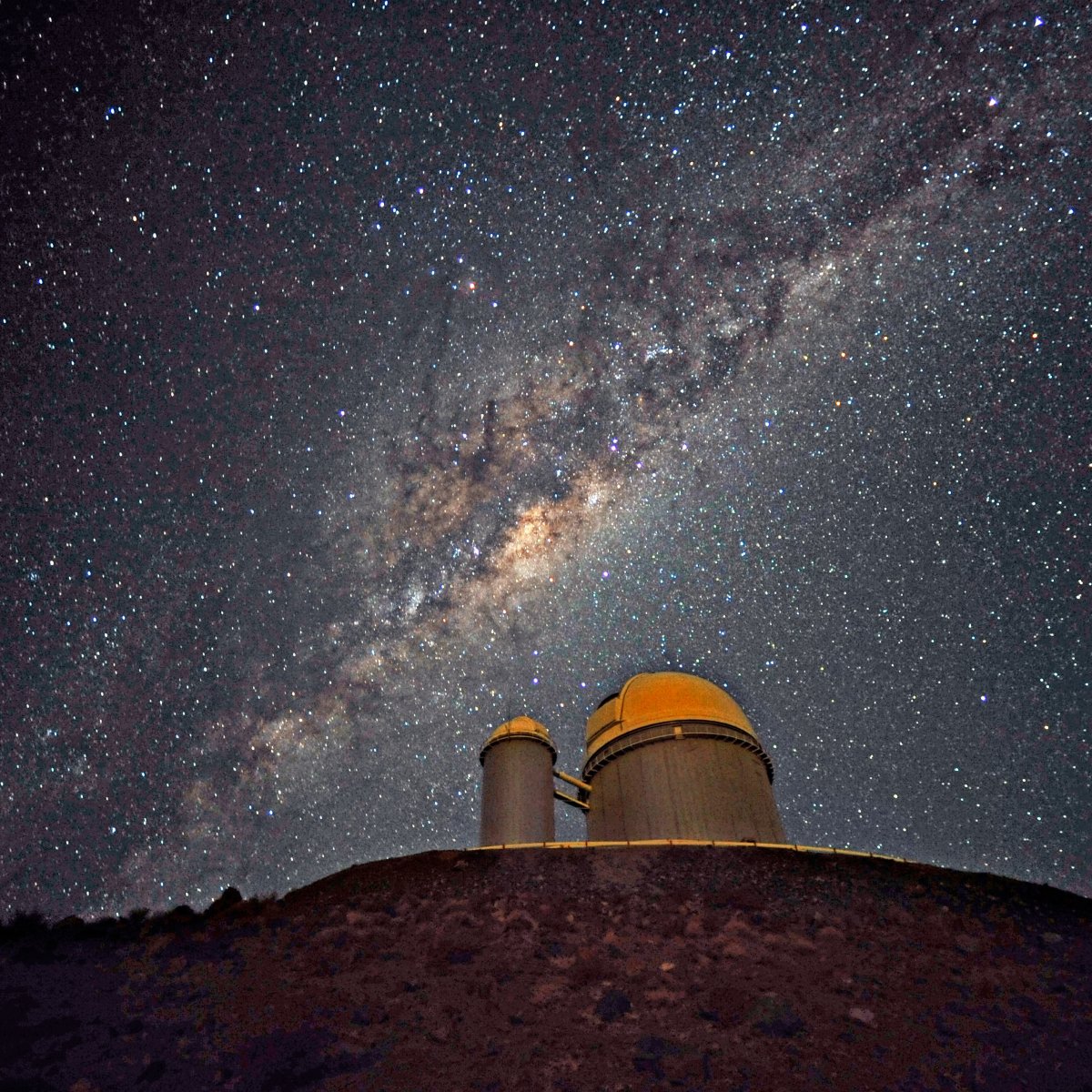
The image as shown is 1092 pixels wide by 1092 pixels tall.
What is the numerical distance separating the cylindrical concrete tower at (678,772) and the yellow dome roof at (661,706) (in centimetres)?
3

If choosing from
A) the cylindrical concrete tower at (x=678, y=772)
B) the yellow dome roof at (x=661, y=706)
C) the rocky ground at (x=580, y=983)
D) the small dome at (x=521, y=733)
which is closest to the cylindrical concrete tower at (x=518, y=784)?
the small dome at (x=521, y=733)

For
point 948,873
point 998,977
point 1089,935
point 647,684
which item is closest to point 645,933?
point 998,977

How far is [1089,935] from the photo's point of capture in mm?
8023

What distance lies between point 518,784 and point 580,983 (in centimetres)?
680

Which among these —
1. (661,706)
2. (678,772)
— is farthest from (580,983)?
(661,706)

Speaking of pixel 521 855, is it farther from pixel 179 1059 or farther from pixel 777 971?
pixel 179 1059

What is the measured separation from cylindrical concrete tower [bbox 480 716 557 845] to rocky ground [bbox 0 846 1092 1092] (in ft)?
12.2

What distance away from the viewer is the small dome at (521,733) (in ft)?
48.2

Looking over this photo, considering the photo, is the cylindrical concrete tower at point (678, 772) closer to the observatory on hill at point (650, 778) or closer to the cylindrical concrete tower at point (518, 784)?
the observatory on hill at point (650, 778)

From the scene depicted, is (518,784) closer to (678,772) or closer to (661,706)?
(678,772)

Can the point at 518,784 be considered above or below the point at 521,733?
below

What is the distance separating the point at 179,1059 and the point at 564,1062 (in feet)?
11.7

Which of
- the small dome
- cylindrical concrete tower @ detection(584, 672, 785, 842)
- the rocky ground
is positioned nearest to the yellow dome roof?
cylindrical concrete tower @ detection(584, 672, 785, 842)

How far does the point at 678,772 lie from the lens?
14781 mm
